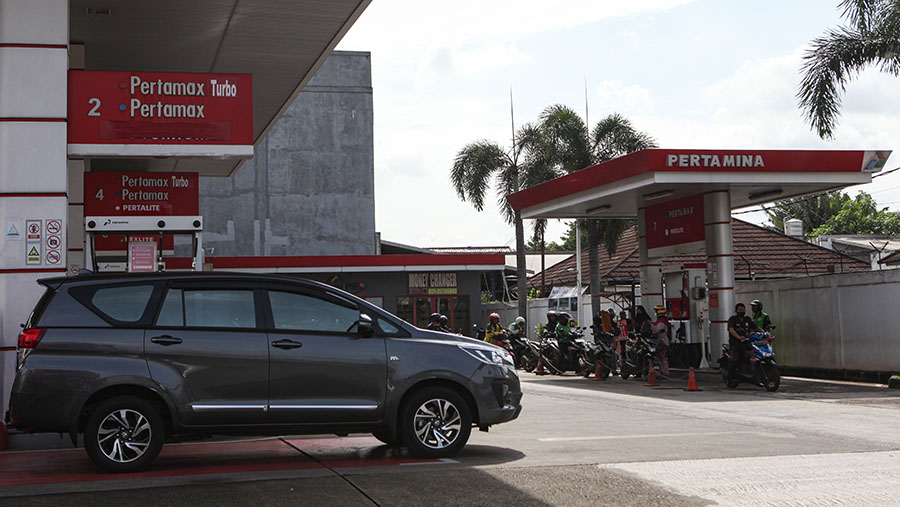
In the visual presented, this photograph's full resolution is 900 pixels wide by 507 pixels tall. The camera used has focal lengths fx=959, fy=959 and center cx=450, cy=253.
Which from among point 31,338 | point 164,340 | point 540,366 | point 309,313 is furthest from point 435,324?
point 31,338

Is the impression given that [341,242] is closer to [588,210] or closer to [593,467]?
[588,210]

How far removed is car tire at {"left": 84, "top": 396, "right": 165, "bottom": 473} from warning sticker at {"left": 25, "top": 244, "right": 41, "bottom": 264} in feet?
9.71

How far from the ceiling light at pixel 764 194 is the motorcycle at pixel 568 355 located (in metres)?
5.23

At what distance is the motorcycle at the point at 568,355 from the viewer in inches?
928

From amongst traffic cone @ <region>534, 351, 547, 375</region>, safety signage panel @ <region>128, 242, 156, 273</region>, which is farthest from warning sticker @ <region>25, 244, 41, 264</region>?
traffic cone @ <region>534, 351, 547, 375</region>

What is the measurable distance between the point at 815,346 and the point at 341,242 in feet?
98.8

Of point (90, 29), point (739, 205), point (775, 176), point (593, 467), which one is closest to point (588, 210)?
point (739, 205)

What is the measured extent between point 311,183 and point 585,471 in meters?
40.2

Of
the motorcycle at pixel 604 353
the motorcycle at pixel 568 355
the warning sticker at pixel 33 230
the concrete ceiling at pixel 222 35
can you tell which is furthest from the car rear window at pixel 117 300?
the motorcycle at pixel 568 355

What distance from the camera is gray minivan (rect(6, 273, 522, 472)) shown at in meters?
8.38

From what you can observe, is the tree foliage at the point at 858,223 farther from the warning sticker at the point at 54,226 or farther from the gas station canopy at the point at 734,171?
the warning sticker at the point at 54,226

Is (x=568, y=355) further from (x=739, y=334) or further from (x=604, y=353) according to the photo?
(x=739, y=334)

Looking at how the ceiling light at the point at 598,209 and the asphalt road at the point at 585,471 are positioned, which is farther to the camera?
the ceiling light at the point at 598,209

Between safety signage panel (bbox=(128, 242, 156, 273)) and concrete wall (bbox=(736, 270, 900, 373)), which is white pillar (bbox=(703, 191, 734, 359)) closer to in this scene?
concrete wall (bbox=(736, 270, 900, 373))
